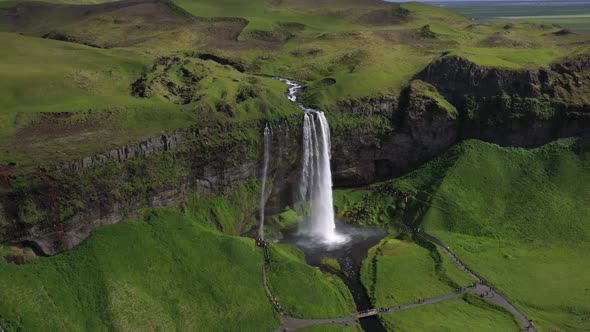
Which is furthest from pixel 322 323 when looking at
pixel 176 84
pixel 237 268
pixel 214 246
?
pixel 176 84

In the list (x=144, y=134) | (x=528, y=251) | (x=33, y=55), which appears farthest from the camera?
(x=33, y=55)

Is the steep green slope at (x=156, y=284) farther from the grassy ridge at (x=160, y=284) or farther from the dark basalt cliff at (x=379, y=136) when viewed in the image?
the dark basalt cliff at (x=379, y=136)

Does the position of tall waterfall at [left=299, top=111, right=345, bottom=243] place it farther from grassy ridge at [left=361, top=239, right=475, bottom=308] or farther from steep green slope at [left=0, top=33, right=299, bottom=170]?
grassy ridge at [left=361, top=239, right=475, bottom=308]

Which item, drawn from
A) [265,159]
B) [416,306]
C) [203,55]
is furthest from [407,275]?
[203,55]

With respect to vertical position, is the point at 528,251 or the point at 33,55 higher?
the point at 33,55

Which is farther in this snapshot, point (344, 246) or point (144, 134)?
point (344, 246)

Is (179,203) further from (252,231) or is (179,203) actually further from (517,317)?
(517,317)

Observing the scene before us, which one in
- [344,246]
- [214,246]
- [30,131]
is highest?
[30,131]

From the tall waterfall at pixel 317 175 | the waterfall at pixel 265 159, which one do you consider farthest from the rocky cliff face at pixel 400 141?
the waterfall at pixel 265 159
